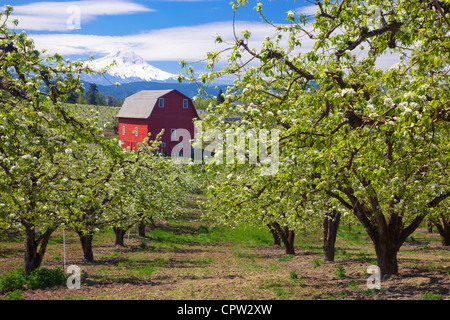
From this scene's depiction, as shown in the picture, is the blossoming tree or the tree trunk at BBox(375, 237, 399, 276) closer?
the blossoming tree

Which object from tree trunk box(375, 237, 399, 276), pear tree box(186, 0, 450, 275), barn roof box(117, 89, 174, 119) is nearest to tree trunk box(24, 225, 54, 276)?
pear tree box(186, 0, 450, 275)

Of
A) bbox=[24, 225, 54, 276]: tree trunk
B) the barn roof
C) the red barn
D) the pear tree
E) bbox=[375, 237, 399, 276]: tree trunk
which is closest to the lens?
the pear tree

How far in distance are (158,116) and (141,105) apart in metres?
5.01

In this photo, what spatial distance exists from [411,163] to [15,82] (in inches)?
381

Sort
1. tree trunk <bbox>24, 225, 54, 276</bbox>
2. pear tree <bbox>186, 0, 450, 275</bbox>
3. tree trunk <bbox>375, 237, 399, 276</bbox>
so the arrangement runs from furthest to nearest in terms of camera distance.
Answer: tree trunk <bbox>24, 225, 54, 276</bbox>, tree trunk <bbox>375, 237, 399, 276</bbox>, pear tree <bbox>186, 0, 450, 275</bbox>

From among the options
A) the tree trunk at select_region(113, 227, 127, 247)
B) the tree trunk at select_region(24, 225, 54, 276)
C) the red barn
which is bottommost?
the tree trunk at select_region(113, 227, 127, 247)

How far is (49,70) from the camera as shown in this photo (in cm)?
1053

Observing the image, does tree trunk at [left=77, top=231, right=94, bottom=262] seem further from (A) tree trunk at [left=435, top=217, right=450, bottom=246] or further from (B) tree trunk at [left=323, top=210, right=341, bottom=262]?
(A) tree trunk at [left=435, top=217, right=450, bottom=246]

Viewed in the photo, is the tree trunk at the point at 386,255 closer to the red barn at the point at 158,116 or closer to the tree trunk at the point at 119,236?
the tree trunk at the point at 119,236

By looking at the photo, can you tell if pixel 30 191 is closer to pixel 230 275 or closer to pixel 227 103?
pixel 227 103

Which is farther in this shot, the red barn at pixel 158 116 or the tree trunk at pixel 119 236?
the red barn at pixel 158 116

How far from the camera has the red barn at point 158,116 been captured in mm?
63844

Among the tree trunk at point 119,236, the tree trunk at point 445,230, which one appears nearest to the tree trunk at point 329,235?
the tree trunk at point 445,230

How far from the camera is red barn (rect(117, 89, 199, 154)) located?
63844mm
